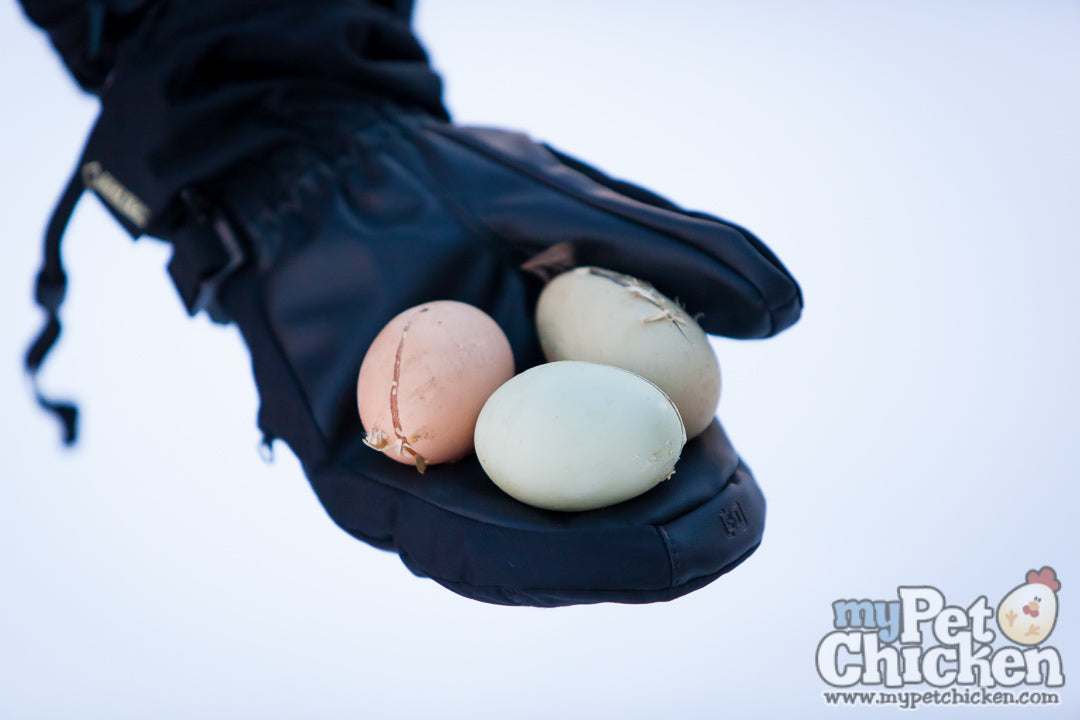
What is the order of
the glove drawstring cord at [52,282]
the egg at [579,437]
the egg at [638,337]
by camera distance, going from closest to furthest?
1. the egg at [579,437]
2. the egg at [638,337]
3. the glove drawstring cord at [52,282]

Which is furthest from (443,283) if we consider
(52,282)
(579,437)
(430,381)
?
(52,282)

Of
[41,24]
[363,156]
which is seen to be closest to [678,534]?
[363,156]

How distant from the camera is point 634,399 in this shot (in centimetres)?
75

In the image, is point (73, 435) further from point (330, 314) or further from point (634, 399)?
point (634, 399)

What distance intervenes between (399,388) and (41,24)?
0.82m

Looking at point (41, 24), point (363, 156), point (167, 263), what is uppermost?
point (41, 24)

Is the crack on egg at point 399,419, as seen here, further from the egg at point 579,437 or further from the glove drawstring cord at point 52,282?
the glove drawstring cord at point 52,282

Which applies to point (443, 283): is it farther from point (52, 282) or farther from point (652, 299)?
point (52, 282)

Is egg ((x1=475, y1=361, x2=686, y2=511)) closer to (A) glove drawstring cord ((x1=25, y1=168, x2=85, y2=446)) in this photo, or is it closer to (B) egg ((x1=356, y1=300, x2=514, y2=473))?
(B) egg ((x1=356, y1=300, x2=514, y2=473))

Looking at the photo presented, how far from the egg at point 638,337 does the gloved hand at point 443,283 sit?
4 centimetres

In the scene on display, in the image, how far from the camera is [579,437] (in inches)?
28.8

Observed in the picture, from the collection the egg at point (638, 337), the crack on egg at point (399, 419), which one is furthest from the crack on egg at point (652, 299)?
the crack on egg at point (399, 419)

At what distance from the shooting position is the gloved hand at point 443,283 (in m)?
0.77

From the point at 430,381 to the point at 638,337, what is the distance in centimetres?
21
